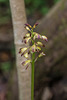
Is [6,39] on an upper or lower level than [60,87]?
upper

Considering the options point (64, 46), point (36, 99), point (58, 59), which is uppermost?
point (64, 46)

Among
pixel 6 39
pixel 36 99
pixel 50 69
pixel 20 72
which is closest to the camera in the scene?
pixel 20 72

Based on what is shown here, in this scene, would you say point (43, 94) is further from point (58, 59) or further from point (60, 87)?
point (58, 59)

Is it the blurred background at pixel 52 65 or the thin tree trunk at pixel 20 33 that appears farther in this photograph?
the blurred background at pixel 52 65

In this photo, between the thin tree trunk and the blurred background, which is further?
the blurred background

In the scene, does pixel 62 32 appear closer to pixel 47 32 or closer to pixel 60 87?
pixel 47 32

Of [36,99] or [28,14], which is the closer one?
[36,99]

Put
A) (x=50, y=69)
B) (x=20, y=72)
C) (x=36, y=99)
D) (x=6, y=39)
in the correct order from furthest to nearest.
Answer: (x=6, y=39) → (x=50, y=69) → (x=36, y=99) → (x=20, y=72)

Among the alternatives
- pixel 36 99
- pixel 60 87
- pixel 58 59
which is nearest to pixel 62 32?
pixel 58 59

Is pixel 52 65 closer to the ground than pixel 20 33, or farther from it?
closer to the ground

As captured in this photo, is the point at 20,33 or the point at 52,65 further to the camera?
the point at 52,65
